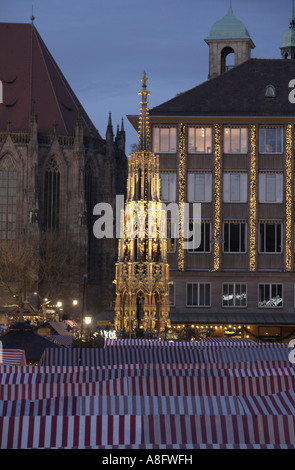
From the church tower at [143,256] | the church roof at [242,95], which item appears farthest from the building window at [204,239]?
the church tower at [143,256]

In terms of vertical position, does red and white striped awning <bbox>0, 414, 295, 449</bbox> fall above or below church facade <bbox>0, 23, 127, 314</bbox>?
below

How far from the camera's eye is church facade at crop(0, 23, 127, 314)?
97.1 meters

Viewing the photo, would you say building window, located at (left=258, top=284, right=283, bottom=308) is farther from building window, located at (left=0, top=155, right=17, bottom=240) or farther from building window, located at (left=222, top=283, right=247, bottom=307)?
building window, located at (left=0, top=155, right=17, bottom=240)

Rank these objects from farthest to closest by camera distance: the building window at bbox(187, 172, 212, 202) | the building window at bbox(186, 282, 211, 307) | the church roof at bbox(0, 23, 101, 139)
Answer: the church roof at bbox(0, 23, 101, 139)
the building window at bbox(187, 172, 212, 202)
the building window at bbox(186, 282, 211, 307)

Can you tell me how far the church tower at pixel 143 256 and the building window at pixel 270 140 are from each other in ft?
94.9

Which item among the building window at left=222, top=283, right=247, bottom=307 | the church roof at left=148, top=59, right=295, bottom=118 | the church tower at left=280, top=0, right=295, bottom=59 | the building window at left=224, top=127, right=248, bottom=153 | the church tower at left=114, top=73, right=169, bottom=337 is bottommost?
the building window at left=222, top=283, right=247, bottom=307

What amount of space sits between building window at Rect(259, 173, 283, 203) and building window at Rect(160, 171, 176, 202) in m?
5.73

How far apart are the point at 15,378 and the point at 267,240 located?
41.5 metres

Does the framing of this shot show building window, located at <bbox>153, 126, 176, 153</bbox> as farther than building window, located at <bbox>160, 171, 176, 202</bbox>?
Yes

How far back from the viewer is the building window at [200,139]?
211ft

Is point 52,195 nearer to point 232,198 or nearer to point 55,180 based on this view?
point 55,180

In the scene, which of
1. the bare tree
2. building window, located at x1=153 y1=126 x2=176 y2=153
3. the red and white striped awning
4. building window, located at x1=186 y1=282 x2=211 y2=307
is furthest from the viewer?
the bare tree

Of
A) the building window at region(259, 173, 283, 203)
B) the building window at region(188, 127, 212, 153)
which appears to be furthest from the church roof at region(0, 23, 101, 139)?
the building window at region(259, 173, 283, 203)

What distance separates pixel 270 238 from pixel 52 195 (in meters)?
40.0
